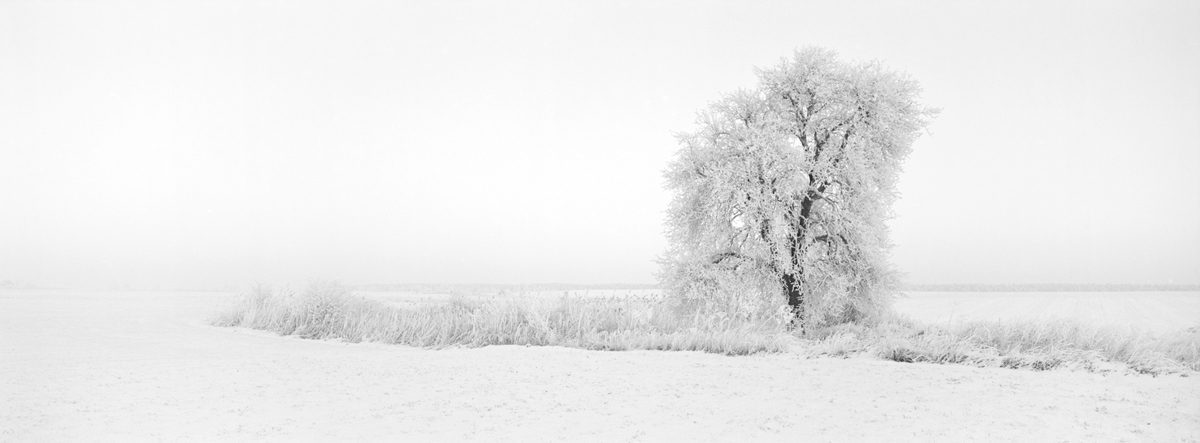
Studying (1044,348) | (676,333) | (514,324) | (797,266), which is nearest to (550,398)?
(676,333)

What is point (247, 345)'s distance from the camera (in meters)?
11.5

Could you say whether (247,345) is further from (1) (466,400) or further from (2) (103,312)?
(2) (103,312)

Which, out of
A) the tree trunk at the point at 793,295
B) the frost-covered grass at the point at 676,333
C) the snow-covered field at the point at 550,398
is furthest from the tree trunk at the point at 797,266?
the snow-covered field at the point at 550,398

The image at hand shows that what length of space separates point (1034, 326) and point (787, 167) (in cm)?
572

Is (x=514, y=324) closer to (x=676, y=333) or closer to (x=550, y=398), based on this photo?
(x=676, y=333)

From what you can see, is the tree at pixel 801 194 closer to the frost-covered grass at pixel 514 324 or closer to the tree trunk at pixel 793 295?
the tree trunk at pixel 793 295

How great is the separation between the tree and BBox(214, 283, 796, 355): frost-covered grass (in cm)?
178

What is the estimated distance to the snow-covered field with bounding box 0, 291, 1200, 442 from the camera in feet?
19.3

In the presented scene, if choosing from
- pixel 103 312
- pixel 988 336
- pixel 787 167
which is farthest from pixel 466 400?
pixel 103 312

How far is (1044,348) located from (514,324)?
8127 millimetres

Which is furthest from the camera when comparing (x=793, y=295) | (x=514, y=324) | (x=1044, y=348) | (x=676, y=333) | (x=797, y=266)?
(x=793, y=295)

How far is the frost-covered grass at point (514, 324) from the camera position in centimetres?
1071

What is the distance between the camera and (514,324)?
483 inches

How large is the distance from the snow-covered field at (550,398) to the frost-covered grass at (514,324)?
0.92m
